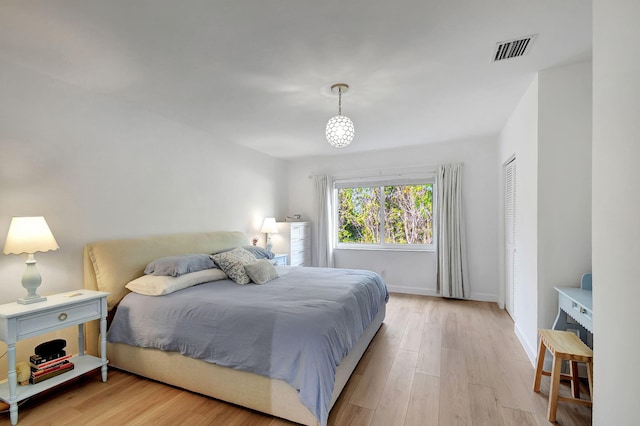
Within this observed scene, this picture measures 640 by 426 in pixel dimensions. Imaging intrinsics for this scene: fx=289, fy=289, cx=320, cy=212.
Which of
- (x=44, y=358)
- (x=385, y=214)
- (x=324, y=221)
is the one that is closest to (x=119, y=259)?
(x=44, y=358)

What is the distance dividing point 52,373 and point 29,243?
969mm

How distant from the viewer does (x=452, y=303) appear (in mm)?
4363

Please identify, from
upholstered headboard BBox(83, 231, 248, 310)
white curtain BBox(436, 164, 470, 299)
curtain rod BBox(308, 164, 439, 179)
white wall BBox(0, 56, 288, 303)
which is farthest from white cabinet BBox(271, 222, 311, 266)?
white curtain BBox(436, 164, 470, 299)

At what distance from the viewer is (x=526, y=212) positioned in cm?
275

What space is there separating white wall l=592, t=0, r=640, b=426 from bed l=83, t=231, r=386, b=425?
1.31m

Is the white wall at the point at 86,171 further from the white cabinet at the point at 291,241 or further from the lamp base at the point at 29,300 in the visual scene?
the white cabinet at the point at 291,241

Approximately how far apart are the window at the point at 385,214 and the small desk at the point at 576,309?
2.69 m

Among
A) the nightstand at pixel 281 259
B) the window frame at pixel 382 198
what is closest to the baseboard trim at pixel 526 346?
the window frame at pixel 382 198

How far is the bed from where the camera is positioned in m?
1.87

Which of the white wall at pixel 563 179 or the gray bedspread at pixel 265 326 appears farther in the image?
the white wall at pixel 563 179

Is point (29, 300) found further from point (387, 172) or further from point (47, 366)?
point (387, 172)

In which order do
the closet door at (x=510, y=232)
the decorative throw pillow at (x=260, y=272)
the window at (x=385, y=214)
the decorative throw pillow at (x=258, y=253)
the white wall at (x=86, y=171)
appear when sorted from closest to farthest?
1. the white wall at (x=86, y=171)
2. the decorative throw pillow at (x=260, y=272)
3. the closet door at (x=510, y=232)
4. the decorative throw pillow at (x=258, y=253)
5. the window at (x=385, y=214)

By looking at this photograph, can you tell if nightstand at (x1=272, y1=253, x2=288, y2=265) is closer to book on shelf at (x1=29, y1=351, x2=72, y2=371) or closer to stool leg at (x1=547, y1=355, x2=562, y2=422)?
book on shelf at (x1=29, y1=351, x2=72, y2=371)

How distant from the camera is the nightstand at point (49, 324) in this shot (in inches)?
73.0
